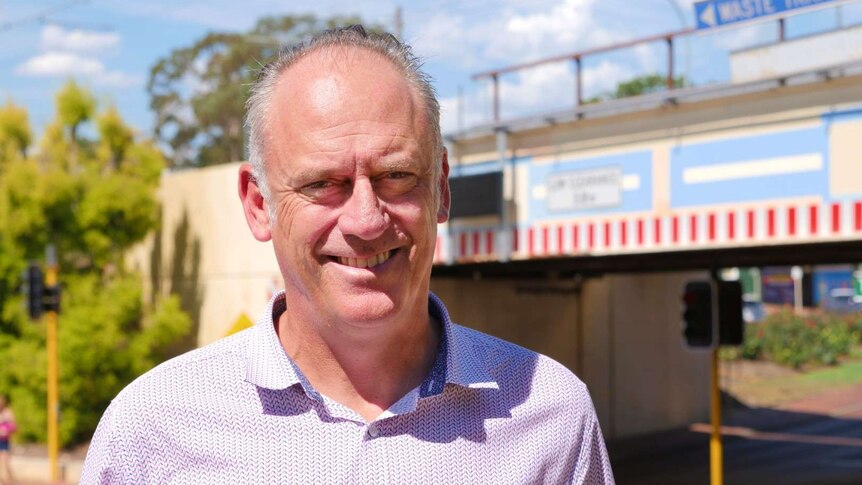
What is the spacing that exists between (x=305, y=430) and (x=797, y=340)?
1450 inches

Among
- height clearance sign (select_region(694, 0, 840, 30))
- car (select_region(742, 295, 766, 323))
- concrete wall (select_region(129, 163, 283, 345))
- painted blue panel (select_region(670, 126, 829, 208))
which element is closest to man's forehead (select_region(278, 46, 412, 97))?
height clearance sign (select_region(694, 0, 840, 30))

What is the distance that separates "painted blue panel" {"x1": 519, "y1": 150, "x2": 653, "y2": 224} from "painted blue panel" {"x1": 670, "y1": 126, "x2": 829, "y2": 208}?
0.37 m

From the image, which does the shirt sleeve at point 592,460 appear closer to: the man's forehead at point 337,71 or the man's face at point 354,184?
the man's face at point 354,184

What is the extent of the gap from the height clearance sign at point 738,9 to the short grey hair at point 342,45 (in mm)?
8309

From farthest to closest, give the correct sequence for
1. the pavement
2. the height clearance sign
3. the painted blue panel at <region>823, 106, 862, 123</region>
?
the pavement
the painted blue panel at <region>823, 106, 862, 123</region>
the height clearance sign

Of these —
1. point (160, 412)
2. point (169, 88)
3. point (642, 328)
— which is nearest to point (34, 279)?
point (642, 328)

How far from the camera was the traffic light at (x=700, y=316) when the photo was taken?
36.2ft

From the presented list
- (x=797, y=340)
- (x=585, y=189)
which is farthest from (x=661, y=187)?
(x=797, y=340)

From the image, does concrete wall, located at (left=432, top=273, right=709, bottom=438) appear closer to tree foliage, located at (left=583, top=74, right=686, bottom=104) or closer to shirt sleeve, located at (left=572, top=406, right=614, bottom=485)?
tree foliage, located at (left=583, top=74, right=686, bottom=104)

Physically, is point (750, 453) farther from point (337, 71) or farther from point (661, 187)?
point (337, 71)

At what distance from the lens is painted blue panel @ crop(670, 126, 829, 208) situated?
33.3 ft

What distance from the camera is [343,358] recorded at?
1.94 meters

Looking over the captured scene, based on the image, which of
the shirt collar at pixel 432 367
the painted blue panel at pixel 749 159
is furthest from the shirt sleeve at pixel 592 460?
the painted blue panel at pixel 749 159

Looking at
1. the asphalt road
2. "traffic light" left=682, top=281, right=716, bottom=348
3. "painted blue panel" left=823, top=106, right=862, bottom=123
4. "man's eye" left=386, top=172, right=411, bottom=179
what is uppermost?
"painted blue panel" left=823, top=106, right=862, bottom=123
